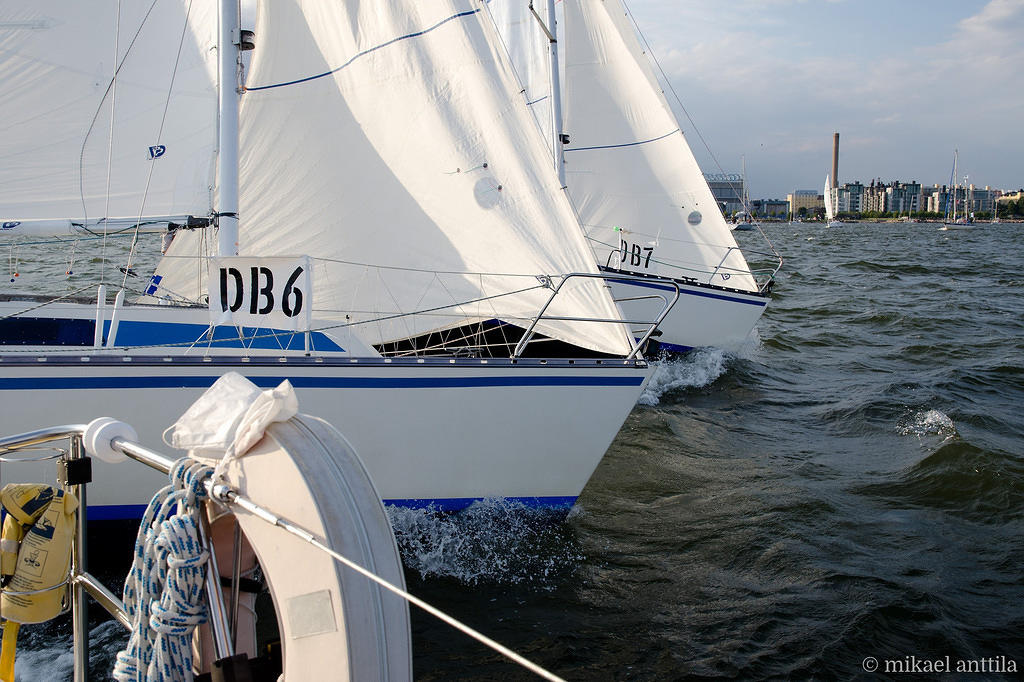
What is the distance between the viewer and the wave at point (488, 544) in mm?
4812

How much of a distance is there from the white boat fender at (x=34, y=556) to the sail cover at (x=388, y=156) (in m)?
3.48

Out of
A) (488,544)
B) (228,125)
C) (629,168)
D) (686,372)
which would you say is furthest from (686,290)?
(228,125)

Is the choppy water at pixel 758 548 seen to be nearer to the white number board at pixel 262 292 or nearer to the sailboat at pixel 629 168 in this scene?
the white number board at pixel 262 292

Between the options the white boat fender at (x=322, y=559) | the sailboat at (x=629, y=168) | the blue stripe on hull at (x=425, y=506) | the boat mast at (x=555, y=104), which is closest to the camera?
the white boat fender at (x=322, y=559)

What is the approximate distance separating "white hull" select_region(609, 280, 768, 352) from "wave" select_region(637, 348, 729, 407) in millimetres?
231

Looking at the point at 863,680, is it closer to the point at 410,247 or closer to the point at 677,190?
the point at 410,247

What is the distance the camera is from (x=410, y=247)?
5.88 meters

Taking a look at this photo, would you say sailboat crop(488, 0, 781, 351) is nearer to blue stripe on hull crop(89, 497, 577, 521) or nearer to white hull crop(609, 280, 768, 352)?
white hull crop(609, 280, 768, 352)

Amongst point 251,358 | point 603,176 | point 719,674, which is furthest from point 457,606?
point 603,176

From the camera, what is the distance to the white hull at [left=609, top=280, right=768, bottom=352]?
11398 mm

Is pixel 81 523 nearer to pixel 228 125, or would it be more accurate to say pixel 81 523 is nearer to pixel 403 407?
pixel 403 407

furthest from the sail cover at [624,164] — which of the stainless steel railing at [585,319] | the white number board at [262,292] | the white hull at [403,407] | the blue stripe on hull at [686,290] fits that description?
the white number board at [262,292]

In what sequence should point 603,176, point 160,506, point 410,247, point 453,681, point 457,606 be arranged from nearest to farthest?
point 160,506, point 453,681, point 457,606, point 410,247, point 603,176

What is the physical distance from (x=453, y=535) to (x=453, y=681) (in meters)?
1.31
